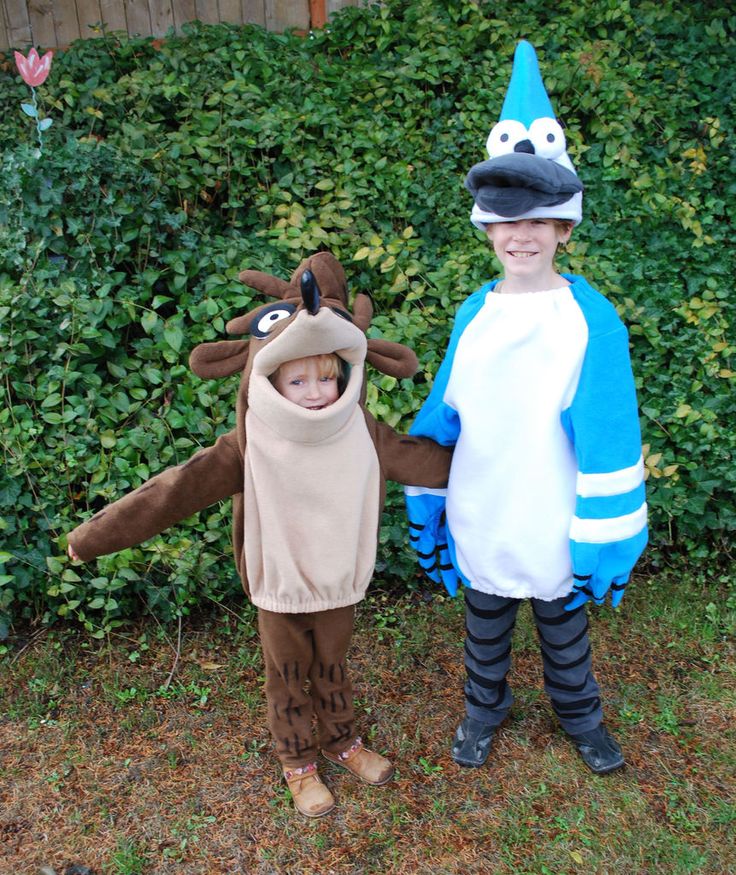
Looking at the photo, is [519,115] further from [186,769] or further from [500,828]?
[186,769]

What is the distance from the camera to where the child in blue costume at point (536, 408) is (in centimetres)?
200

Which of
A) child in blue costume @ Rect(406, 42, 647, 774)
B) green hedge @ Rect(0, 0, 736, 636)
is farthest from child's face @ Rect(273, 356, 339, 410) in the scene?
green hedge @ Rect(0, 0, 736, 636)

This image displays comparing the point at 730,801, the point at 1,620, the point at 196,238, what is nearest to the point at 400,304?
the point at 196,238

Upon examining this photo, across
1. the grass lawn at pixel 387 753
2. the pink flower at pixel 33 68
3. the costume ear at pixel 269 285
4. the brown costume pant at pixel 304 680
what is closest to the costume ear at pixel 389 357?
the costume ear at pixel 269 285

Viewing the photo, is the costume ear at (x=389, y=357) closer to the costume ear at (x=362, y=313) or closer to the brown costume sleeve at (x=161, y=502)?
the costume ear at (x=362, y=313)

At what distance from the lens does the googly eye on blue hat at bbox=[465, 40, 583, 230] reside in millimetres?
1912

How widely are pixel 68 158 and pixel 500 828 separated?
9.47ft

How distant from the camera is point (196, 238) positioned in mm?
3461

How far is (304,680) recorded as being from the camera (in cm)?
233

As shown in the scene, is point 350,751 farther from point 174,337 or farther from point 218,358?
point 174,337

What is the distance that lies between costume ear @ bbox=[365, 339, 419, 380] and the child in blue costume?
0.47 ft

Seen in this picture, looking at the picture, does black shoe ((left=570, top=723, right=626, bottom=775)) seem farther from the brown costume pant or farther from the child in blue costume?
the brown costume pant

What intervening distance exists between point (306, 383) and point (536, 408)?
1.96 feet

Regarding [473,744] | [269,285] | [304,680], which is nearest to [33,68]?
[269,285]
